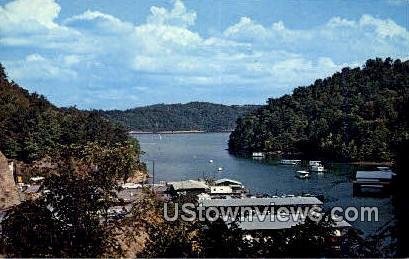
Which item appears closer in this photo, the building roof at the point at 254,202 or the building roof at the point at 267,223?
the building roof at the point at 267,223

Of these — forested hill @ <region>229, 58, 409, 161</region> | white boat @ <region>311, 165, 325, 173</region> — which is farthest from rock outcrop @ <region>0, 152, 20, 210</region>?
forested hill @ <region>229, 58, 409, 161</region>

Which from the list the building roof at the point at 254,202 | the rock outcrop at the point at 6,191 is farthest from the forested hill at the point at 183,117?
the rock outcrop at the point at 6,191

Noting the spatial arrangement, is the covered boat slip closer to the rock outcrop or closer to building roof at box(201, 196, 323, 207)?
building roof at box(201, 196, 323, 207)

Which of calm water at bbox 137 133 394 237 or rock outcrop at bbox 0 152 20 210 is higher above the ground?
rock outcrop at bbox 0 152 20 210

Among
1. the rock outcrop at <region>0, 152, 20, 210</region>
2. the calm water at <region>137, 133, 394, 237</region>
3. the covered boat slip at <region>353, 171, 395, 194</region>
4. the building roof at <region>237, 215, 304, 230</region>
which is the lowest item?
the calm water at <region>137, 133, 394, 237</region>

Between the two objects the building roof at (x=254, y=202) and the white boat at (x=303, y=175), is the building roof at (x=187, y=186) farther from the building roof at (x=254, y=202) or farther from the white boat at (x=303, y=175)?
the white boat at (x=303, y=175)

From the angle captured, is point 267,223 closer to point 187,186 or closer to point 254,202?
point 254,202

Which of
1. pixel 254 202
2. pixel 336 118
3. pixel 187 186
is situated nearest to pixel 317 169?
pixel 187 186
